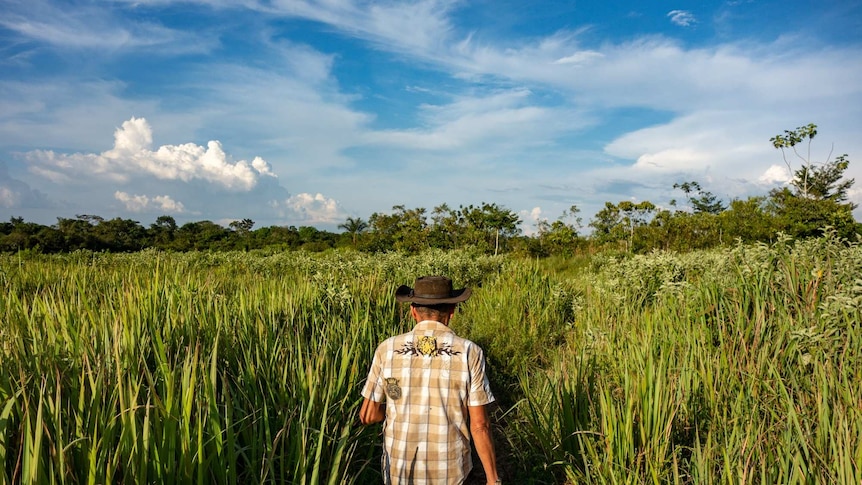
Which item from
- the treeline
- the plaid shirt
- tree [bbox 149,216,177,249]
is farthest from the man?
tree [bbox 149,216,177,249]

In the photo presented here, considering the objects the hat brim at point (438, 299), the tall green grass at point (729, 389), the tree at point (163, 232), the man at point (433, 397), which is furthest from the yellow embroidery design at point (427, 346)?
the tree at point (163, 232)

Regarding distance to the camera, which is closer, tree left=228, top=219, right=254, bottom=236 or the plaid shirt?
the plaid shirt

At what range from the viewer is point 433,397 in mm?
2818

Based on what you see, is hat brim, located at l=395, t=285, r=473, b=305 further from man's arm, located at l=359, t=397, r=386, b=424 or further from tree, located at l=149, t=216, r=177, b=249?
tree, located at l=149, t=216, r=177, b=249

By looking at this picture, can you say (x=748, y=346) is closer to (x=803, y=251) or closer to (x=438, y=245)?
(x=803, y=251)

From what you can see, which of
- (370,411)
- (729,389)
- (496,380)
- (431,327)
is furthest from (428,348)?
(496,380)

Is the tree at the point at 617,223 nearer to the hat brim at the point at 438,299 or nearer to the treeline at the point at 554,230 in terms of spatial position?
the treeline at the point at 554,230

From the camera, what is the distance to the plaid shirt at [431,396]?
9.18 ft

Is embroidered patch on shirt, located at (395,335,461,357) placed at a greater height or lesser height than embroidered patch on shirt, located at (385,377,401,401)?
greater

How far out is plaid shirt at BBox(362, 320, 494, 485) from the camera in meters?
2.80

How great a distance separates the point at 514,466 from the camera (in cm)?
447

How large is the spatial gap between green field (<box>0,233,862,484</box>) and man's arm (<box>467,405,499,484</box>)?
0.69m

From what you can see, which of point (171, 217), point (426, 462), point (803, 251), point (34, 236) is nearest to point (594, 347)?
point (803, 251)

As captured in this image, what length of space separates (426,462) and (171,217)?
2525 inches
